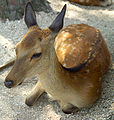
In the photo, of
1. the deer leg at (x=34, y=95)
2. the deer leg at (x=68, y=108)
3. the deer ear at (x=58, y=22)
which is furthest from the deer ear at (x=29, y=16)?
the deer leg at (x=68, y=108)

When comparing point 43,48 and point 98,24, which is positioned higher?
point 43,48

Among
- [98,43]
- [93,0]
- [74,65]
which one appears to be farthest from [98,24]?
[74,65]

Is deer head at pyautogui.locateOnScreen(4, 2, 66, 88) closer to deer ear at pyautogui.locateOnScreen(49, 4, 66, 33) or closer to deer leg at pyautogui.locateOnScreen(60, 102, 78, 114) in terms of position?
deer ear at pyautogui.locateOnScreen(49, 4, 66, 33)

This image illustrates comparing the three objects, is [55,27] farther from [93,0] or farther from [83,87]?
[93,0]

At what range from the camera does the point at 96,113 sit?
3016 millimetres

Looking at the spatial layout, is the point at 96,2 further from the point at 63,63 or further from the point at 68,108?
the point at 68,108

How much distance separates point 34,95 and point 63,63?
0.74 meters

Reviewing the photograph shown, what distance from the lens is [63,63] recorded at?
3328mm

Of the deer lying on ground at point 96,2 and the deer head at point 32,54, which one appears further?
the deer lying on ground at point 96,2

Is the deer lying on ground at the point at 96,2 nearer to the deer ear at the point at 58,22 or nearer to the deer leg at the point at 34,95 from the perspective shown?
the deer leg at the point at 34,95

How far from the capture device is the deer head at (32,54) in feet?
8.57

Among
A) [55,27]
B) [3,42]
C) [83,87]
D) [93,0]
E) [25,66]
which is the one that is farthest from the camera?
[93,0]

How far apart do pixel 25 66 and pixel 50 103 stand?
1.14 metres

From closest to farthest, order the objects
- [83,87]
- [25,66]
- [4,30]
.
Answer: [25,66] < [83,87] < [4,30]
